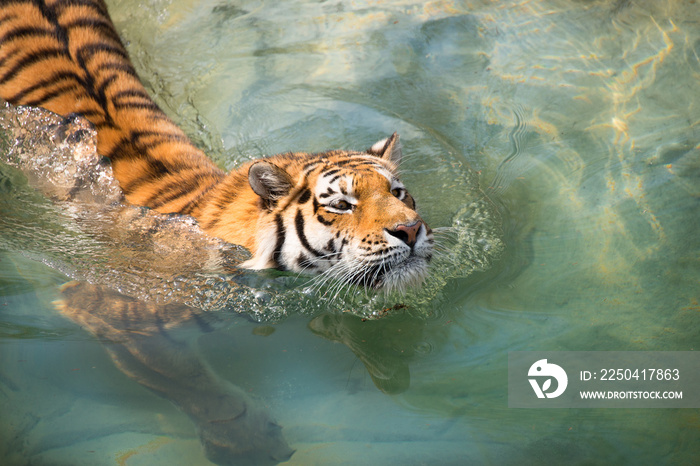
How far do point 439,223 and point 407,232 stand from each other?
37.7 inches

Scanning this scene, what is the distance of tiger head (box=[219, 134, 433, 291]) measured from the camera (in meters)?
2.27

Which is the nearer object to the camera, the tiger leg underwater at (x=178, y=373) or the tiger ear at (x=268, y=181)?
the tiger leg underwater at (x=178, y=373)

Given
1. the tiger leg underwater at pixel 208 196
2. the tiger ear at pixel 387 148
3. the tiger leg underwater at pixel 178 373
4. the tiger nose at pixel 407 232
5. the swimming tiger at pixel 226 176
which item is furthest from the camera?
the tiger ear at pixel 387 148

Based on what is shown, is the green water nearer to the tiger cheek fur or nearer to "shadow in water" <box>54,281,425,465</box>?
"shadow in water" <box>54,281,425,465</box>

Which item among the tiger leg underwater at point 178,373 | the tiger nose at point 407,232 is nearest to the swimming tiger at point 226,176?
the tiger nose at point 407,232

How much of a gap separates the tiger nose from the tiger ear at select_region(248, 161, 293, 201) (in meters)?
0.55

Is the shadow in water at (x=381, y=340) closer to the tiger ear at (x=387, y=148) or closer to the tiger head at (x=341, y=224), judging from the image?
the tiger head at (x=341, y=224)

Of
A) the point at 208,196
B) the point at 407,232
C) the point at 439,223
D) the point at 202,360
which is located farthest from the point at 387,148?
the point at 202,360

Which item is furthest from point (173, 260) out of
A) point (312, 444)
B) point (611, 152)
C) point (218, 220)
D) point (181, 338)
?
point (611, 152)

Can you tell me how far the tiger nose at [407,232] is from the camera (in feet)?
7.30

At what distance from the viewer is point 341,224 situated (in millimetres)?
2408

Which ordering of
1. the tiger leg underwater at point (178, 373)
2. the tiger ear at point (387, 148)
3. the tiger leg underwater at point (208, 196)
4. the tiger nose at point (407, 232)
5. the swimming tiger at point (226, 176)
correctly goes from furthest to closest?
the tiger ear at point (387, 148)
the swimming tiger at point (226, 176)
the tiger nose at point (407, 232)
the tiger leg underwater at point (208, 196)
the tiger leg underwater at point (178, 373)

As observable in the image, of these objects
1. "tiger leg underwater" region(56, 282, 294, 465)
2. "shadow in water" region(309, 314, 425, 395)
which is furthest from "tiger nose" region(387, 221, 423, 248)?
"tiger leg underwater" region(56, 282, 294, 465)

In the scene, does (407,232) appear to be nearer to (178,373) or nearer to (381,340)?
(381,340)
